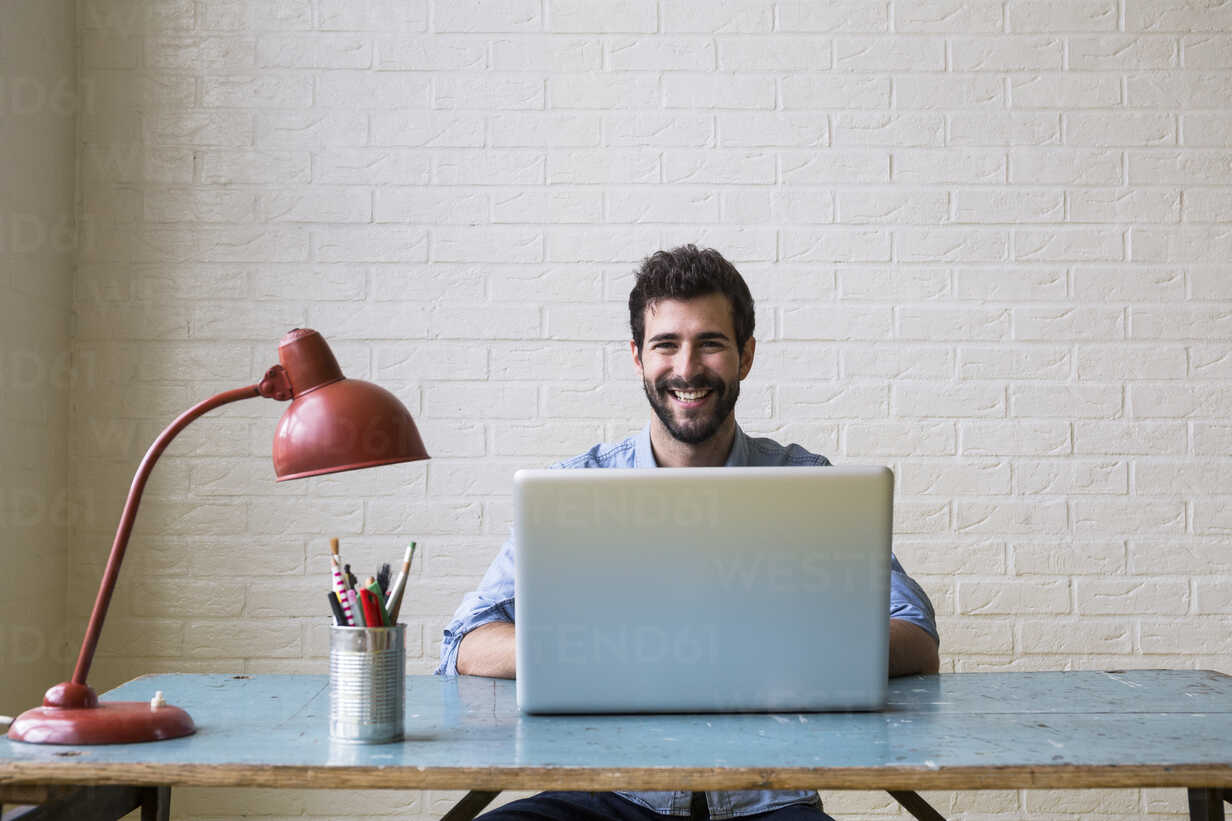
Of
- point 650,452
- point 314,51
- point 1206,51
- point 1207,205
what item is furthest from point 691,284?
point 1206,51

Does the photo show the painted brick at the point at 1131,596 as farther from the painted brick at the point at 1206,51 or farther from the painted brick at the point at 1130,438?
the painted brick at the point at 1206,51

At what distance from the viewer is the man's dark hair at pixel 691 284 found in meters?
1.92

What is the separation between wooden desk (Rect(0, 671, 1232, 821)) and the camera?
40.2 inches

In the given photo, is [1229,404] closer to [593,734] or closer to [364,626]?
[593,734]

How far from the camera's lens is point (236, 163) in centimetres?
257

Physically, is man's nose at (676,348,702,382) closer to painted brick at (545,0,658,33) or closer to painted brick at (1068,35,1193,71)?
painted brick at (545,0,658,33)

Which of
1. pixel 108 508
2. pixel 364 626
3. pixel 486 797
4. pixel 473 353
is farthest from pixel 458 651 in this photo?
pixel 108 508

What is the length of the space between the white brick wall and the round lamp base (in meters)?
1.39

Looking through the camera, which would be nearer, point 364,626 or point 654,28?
point 364,626

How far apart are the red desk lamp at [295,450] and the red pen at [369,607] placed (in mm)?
124

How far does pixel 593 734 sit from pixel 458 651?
469 mm

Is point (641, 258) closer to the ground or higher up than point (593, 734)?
higher up

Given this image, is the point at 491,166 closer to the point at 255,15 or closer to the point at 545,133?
the point at 545,133

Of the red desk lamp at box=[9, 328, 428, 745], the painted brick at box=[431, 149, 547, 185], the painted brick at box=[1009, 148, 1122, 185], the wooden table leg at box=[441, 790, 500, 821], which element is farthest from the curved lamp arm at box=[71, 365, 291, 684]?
the painted brick at box=[1009, 148, 1122, 185]
